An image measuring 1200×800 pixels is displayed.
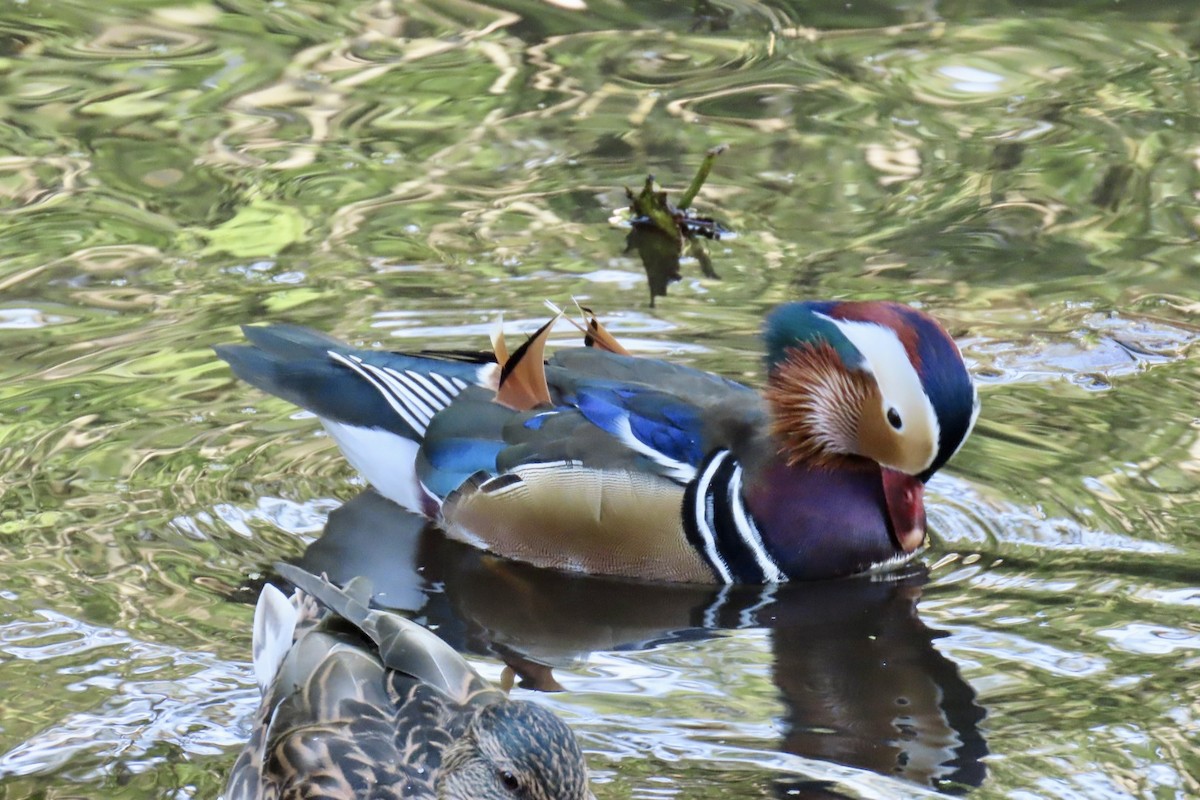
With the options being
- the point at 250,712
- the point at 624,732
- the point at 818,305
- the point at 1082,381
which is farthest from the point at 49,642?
the point at 1082,381

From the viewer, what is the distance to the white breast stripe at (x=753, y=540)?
604 centimetres

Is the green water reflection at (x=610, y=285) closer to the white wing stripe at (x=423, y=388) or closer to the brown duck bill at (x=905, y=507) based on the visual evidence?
the brown duck bill at (x=905, y=507)

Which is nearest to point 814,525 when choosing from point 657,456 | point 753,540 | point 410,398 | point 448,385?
point 753,540

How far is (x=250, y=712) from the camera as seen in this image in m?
5.06

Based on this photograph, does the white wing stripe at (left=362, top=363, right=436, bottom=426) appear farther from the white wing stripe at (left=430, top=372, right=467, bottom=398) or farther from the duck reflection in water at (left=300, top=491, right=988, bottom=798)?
the duck reflection in water at (left=300, top=491, right=988, bottom=798)

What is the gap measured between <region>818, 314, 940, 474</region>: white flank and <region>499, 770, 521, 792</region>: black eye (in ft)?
7.12

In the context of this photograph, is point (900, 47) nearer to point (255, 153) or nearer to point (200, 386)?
point (255, 153)

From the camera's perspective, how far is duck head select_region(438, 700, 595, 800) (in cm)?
425

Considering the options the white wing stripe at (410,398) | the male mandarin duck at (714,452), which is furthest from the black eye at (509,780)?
the white wing stripe at (410,398)

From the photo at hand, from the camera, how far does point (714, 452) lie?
611cm

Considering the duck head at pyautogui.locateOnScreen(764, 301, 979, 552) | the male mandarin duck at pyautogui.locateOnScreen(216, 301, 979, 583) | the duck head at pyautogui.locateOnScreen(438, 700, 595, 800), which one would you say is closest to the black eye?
the duck head at pyautogui.locateOnScreen(438, 700, 595, 800)

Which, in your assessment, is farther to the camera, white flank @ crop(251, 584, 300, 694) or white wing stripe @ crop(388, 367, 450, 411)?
white wing stripe @ crop(388, 367, 450, 411)

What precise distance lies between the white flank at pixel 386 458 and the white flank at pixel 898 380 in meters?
1.58

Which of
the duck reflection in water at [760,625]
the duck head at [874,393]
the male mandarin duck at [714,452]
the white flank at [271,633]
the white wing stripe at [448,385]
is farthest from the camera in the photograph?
the white wing stripe at [448,385]
